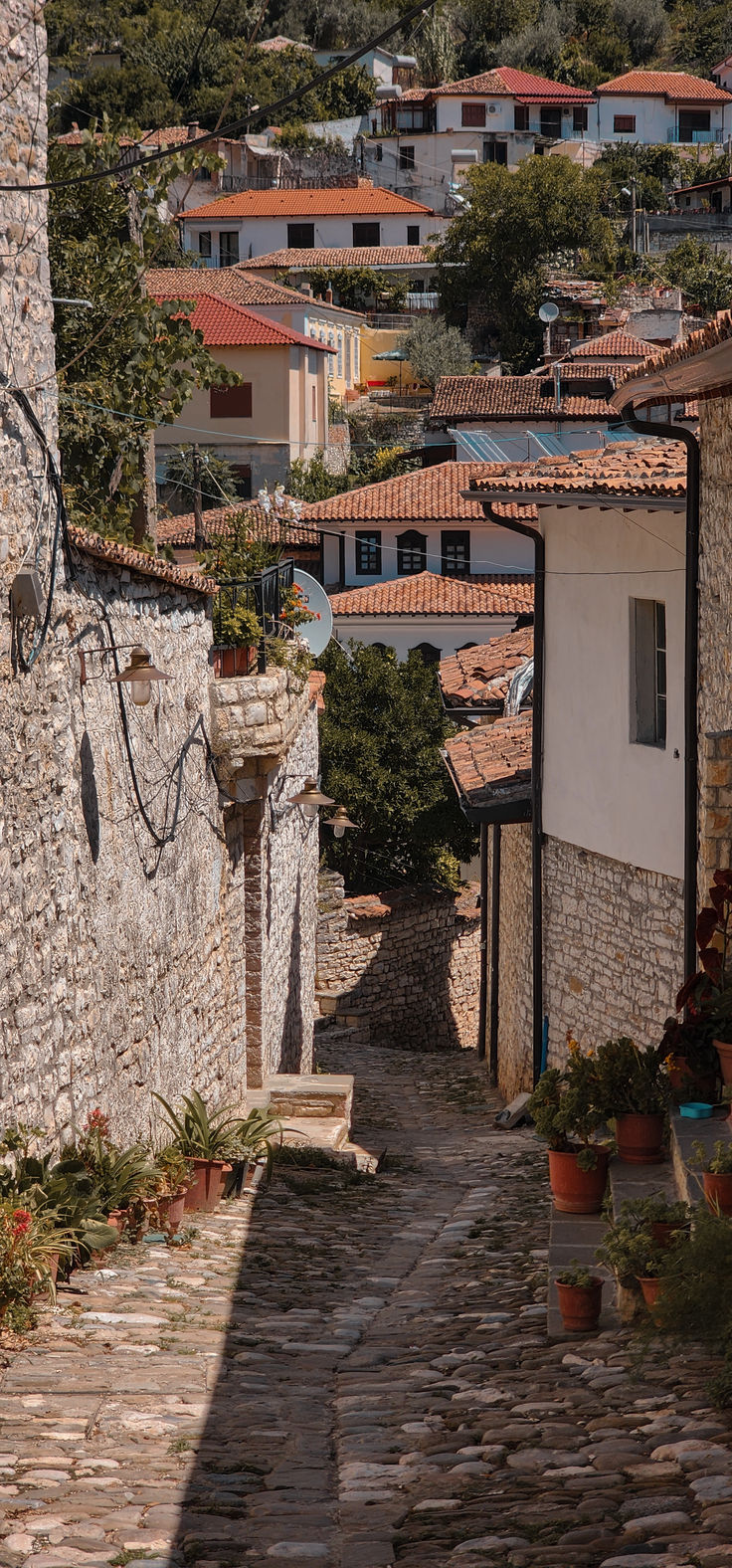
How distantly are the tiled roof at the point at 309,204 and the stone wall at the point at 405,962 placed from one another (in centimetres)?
5806

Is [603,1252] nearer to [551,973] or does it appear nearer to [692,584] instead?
[692,584]

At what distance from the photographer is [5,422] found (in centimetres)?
695

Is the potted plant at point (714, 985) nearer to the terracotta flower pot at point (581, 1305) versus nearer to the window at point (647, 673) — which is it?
the terracotta flower pot at point (581, 1305)

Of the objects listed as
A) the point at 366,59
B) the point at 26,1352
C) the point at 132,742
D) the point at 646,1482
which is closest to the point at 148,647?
the point at 132,742

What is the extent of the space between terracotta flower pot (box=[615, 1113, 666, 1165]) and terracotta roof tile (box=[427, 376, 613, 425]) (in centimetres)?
3841

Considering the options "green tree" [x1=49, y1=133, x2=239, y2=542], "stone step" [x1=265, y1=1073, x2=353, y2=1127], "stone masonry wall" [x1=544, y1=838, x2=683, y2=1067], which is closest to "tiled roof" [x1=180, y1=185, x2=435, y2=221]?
"green tree" [x1=49, y1=133, x2=239, y2=542]

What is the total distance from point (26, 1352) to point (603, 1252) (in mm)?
2391

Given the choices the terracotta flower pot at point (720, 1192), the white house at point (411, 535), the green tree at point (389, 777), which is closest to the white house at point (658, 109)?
the white house at point (411, 535)

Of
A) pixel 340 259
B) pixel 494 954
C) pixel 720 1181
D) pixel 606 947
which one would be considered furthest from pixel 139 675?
pixel 340 259

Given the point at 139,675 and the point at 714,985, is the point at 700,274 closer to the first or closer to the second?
the point at 714,985

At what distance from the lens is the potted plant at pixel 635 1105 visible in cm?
765

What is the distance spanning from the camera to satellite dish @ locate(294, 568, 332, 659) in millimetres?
14494

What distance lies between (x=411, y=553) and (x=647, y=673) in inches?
1206

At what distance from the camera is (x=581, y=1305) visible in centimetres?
618
